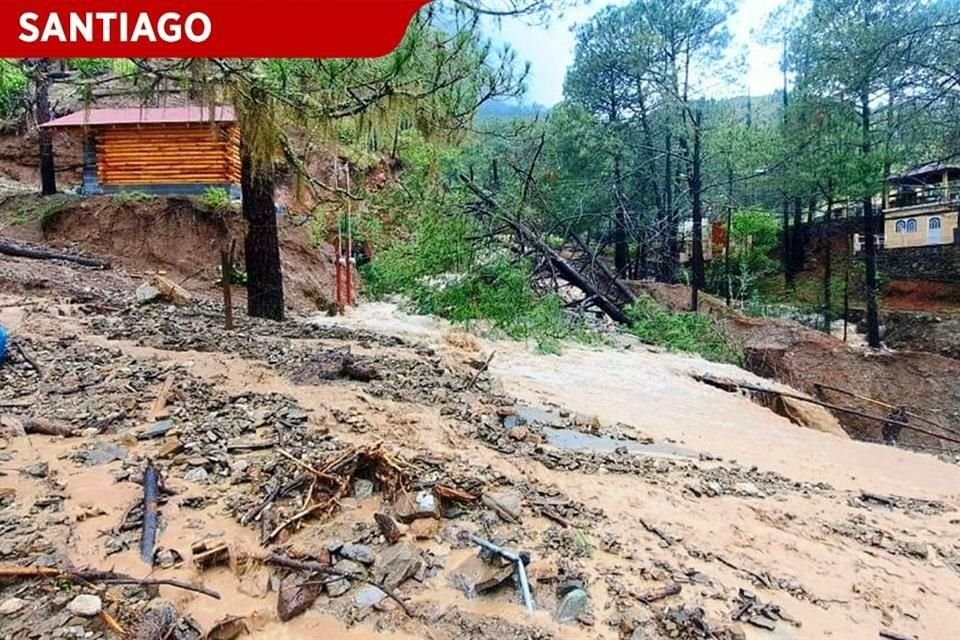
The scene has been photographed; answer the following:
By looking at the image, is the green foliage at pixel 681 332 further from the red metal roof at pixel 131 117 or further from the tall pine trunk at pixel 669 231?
the red metal roof at pixel 131 117

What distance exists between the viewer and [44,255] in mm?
8898

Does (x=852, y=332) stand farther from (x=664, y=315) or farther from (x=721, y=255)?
(x=664, y=315)

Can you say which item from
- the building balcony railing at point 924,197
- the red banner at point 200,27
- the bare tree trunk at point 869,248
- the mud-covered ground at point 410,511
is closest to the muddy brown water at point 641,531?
the mud-covered ground at point 410,511

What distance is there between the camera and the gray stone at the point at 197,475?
2.88 metres

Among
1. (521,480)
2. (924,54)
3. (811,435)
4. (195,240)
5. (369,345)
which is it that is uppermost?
(924,54)

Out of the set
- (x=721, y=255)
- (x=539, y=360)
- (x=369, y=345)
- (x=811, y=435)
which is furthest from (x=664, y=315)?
(x=721, y=255)

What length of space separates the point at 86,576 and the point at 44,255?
8518 mm

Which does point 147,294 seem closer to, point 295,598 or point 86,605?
point 86,605

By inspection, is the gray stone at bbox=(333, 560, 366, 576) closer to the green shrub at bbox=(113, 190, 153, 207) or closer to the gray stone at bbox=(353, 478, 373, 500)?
the gray stone at bbox=(353, 478, 373, 500)

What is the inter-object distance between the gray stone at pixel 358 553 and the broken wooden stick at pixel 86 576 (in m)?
0.45

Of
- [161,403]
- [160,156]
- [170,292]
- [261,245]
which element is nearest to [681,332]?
[261,245]

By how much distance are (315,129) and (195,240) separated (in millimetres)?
6570

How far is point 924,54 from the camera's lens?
10.5 metres

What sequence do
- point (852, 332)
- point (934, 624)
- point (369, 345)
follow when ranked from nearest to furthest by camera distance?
point (934, 624) < point (369, 345) < point (852, 332)
